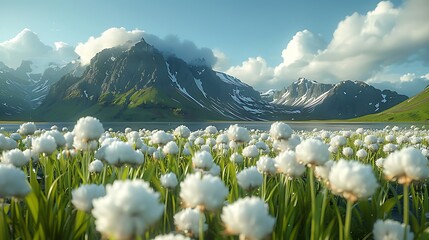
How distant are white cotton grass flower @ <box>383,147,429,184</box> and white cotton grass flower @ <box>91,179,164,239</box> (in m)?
2.32

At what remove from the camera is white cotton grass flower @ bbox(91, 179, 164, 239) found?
1.80 m

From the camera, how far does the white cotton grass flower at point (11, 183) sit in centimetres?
312

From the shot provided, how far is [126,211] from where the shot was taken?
182 centimetres

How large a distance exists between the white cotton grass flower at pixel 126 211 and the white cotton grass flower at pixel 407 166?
2.32m

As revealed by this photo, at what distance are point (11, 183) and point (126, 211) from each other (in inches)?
76.5

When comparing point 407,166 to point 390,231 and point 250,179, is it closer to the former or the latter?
point 390,231

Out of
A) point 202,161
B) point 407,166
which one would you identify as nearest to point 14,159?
point 202,161

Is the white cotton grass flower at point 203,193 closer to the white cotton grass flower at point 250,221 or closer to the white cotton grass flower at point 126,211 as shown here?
the white cotton grass flower at point 250,221

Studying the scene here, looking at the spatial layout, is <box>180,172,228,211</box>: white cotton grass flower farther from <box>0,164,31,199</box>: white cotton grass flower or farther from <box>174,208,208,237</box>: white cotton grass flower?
<box>0,164,31,199</box>: white cotton grass flower

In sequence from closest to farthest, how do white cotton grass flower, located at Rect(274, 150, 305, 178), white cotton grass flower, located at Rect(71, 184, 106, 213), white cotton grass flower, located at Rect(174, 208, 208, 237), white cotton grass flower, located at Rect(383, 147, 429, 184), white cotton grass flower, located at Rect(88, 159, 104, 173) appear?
white cotton grass flower, located at Rect(383, 147, 429, 184) < white cotton grass flower, located at Rect(71, 184, 106, 213) < white cotton grass flower, located at Rect(174, 208, 208, 237) < white cotton grass flower, located at Rect(274, 150, 305, 178) < white cotton grass flower, located at Rect(88, 159, 104, 173)

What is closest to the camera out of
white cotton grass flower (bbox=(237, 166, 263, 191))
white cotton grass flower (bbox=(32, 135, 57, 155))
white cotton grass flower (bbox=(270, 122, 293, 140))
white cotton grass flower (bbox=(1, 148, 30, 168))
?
white cotton grass flower (bbox=(237, 166, 263, 191))

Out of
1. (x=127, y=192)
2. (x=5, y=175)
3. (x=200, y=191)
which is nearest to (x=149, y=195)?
(x=127, y=192)

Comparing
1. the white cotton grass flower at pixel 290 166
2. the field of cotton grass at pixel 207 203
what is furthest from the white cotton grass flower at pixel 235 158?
the white cotton grass flower at pixel 290 166

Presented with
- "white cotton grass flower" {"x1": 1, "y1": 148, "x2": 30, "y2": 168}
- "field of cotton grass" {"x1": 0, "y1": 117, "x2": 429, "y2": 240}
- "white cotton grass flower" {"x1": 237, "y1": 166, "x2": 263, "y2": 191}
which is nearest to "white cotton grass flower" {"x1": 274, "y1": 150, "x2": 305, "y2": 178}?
"field of cotton grass" {"x1": 0, "y1": 117, "x2": 429, "y2": 240}
